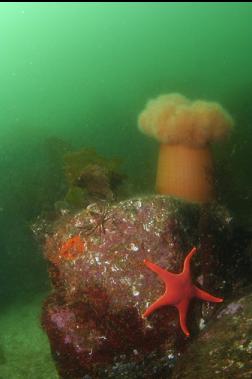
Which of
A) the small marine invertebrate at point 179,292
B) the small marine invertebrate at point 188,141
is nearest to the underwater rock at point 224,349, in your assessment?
the small marine invertebrate at point 179,292

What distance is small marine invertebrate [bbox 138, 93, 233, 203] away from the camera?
707 centimetres

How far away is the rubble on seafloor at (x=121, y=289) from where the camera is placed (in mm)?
4309

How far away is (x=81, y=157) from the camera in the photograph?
6664mm

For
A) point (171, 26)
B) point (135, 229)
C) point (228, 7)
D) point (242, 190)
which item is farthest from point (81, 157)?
point (228, 7)

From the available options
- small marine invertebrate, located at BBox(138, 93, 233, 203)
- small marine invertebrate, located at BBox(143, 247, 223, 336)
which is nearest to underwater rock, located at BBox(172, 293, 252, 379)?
small marine invertebrate, located at BBox(143, 247, 223, 336)

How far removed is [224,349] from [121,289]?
1.25 meters

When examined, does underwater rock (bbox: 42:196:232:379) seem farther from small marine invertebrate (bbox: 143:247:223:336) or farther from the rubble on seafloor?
small marine invertebrate (bbox: 143:247:223:336)

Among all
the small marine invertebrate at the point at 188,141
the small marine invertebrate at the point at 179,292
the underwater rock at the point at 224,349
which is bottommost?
the underwater rock at the point at 224,349

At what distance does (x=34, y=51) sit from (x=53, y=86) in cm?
2604

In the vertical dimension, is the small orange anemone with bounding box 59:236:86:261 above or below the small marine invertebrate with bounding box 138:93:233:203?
below

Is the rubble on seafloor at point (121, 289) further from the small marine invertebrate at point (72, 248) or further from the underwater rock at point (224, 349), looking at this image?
the underwater rock at point (224, 349)

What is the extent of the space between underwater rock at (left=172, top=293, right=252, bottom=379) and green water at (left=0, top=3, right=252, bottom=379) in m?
2.02

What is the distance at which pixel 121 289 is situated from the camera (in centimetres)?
430

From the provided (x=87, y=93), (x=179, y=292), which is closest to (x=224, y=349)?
(x=179, y=292)
